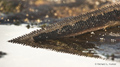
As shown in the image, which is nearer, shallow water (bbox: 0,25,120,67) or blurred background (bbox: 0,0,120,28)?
shallow water (bbox: 0,25,120,67)

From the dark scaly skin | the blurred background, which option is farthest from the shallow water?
the blurred background

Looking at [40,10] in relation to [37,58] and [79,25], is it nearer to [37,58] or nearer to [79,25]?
[79,25]

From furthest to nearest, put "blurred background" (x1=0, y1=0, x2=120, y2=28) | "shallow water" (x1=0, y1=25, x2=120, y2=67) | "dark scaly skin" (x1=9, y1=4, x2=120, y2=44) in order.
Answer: "blurred background" (x1=0, y1=0, x2=120, y2=28) → "dark scaly skin" (x1=9, y1=4, x2=120, y2=44) → "shallow water" (x1=0, y1=25, x2=120, y2=67)

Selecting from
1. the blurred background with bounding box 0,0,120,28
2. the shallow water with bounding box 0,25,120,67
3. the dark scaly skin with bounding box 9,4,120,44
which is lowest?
the shallow water with bounding box 0,25,120,67

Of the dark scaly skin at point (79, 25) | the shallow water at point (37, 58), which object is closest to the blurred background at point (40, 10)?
the dark scaly skin at point (79, 25)

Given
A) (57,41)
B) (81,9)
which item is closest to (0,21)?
(57,41)

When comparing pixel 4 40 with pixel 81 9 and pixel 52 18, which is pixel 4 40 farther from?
pixel 81 9

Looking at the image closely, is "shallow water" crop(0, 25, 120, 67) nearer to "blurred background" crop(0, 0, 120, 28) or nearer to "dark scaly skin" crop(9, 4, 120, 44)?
"dark scaly skin" crop(9, 4, 120, 44)

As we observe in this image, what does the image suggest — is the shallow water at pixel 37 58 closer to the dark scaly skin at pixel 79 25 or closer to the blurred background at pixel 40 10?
the dark scaly skin at pixel 79 25
